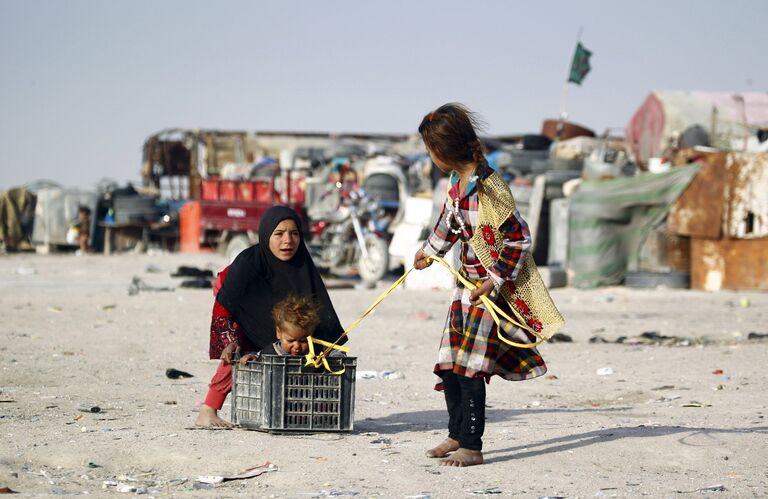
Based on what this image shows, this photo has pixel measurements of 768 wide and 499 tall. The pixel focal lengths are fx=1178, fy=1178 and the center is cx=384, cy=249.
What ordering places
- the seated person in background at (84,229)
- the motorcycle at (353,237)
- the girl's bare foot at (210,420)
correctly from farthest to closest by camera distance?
the seated person in background at (84,229), the motorcycle at (353,237), the girl's bare foot at (210,420)

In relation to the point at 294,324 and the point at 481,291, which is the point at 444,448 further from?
the point at 294,324

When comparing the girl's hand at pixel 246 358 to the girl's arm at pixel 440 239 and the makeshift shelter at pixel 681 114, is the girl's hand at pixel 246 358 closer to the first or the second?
the girl's arm at pixel 440 239

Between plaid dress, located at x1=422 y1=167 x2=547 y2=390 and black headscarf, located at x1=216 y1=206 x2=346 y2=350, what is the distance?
0.87 meters

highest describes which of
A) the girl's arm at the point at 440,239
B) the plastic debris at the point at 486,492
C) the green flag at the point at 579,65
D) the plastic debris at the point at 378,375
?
the green flag at the point at 579,65

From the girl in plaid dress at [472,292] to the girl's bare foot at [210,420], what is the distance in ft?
4.38

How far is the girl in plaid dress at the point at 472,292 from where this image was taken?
17.0ft

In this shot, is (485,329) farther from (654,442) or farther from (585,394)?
(585,394)

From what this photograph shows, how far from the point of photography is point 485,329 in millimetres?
5191

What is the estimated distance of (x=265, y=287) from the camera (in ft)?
19.7

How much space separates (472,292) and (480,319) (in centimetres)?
13

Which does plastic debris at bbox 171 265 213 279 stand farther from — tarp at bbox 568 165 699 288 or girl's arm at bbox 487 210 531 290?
girl's arm at bbox 487 210 531 290

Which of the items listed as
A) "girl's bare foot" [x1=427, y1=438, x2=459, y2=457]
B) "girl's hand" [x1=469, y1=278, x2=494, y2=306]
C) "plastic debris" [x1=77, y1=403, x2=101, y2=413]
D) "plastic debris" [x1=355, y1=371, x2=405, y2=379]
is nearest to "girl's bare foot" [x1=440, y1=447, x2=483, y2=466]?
"girl's bare foot" [x1=427, y1=438, x2=459, y2=457]

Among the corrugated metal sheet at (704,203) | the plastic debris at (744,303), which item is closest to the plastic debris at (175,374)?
the plastic debris at (744,303)

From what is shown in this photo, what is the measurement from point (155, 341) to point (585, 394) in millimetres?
4153
